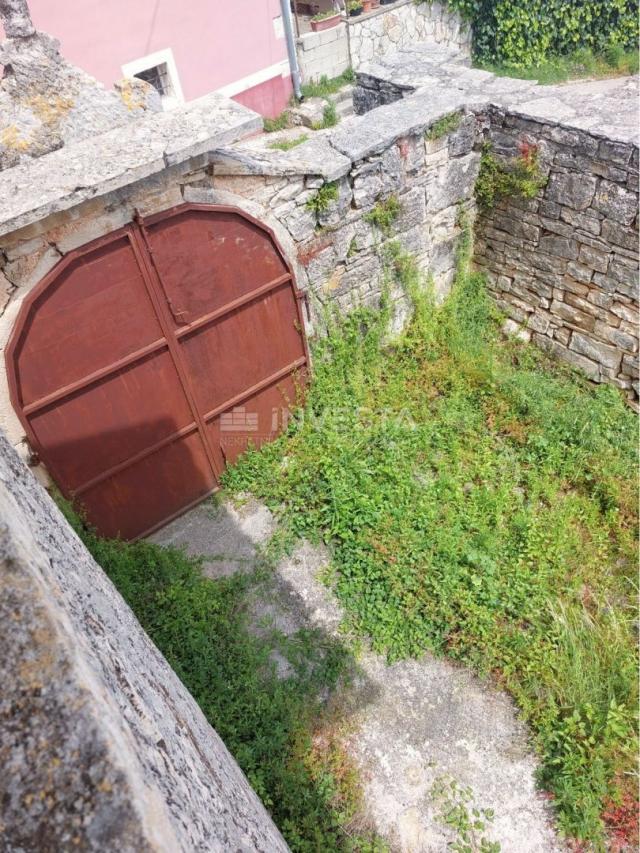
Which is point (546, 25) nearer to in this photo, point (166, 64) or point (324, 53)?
point (324, 53)

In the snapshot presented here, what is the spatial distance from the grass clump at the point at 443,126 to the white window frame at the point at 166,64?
212 inches

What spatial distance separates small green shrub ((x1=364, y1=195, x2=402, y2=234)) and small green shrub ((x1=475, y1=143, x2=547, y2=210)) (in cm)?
92

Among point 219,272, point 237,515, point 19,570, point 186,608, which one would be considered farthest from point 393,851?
point 219,272

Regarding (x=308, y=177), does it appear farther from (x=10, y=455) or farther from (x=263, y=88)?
(x=263, y=88)

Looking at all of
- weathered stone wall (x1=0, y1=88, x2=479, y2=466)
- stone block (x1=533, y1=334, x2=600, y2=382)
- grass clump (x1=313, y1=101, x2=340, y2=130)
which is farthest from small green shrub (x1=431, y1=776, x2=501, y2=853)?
grass clump (x1=313, y1=101, x2=340, y2=130)

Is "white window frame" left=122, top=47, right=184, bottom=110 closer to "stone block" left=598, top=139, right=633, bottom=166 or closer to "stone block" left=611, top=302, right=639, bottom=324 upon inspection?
"stone block" left=598, top=139, right=633, bottom=166

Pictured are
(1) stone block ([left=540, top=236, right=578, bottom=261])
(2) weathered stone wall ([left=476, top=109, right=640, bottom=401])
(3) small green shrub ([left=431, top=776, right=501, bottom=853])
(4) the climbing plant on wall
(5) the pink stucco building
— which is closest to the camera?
(3) small green shrub ([left=431, top=776, right=501, bottom=853])

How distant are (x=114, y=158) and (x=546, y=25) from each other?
10022 mm

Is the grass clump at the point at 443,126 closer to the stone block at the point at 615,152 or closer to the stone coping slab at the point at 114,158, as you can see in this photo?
the stone block at the point at 615,152

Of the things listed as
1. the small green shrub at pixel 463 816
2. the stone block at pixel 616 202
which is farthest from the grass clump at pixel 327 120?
the small green shrub at pixel 463 816

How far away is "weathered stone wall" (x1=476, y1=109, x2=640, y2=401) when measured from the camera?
4.19 metres

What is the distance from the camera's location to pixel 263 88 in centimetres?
977

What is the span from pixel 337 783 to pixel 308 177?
150 inches

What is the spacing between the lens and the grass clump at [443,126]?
4371 mm
